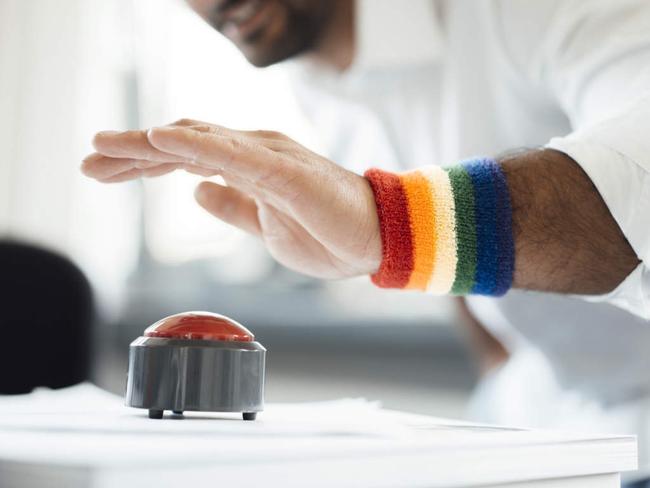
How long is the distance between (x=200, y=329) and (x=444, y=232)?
0.21m

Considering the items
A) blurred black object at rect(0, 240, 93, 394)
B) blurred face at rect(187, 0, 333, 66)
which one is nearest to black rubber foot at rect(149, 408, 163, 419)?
blurred black object at rect(0, 240, 93, 394)

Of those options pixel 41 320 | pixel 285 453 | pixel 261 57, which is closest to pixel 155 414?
pixel 285 453

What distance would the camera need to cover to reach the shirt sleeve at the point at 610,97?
556 mm

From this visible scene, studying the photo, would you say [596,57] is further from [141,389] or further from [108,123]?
[108,123]

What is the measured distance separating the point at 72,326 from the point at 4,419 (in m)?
0.48

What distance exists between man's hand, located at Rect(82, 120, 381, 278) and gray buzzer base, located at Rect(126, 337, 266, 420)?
0.13 m

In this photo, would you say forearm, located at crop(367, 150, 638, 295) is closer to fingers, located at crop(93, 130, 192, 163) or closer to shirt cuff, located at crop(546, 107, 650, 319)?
shirt cuff, located at crop(546, 107, 650, 319)

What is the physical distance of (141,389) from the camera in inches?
17.8

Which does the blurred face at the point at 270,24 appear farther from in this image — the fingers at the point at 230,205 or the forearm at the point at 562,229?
the forearm at the point at 562,229

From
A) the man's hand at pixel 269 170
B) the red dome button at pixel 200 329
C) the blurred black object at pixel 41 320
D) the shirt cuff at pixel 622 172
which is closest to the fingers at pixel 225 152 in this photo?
the man's hand at pixel 269 170

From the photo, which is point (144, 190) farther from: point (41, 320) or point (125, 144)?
point (125, 144)

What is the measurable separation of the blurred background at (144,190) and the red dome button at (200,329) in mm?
1244

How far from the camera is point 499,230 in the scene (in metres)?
0.56

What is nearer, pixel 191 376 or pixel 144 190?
pixel 191 376
